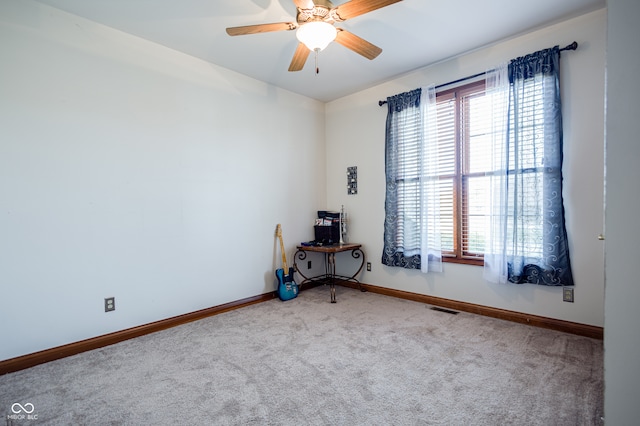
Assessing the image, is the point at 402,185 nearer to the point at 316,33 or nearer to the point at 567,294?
the point at 567,294

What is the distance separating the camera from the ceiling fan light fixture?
2.07m

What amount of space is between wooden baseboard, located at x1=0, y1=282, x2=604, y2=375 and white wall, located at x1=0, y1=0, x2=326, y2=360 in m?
0.06

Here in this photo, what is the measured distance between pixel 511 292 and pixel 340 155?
8.99 feet

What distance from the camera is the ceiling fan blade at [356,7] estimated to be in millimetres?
1914

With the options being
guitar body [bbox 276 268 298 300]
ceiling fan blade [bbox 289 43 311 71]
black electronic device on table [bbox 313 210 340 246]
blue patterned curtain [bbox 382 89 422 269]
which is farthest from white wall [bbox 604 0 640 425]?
black electronic device on table [bbox 313 210 340 246]

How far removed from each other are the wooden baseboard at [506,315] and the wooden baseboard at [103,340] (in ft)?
6.50

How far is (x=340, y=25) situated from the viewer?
266cm

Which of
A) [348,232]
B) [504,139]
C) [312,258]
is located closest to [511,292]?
[504,139]

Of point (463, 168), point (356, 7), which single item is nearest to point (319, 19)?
point (356, 7)

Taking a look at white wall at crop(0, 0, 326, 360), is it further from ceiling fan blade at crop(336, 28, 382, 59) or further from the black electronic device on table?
ceiling fan blade at crop(336, 28, 382, 59)

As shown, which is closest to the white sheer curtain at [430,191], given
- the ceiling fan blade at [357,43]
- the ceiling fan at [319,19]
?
the ceiling fan blade at [357,43]

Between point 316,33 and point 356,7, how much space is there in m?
0.31

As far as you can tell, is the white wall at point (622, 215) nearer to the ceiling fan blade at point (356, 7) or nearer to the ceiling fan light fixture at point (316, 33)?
the ceiling fan blade at point (356, 7)

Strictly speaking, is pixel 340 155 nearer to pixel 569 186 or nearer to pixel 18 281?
pixel 569 186
